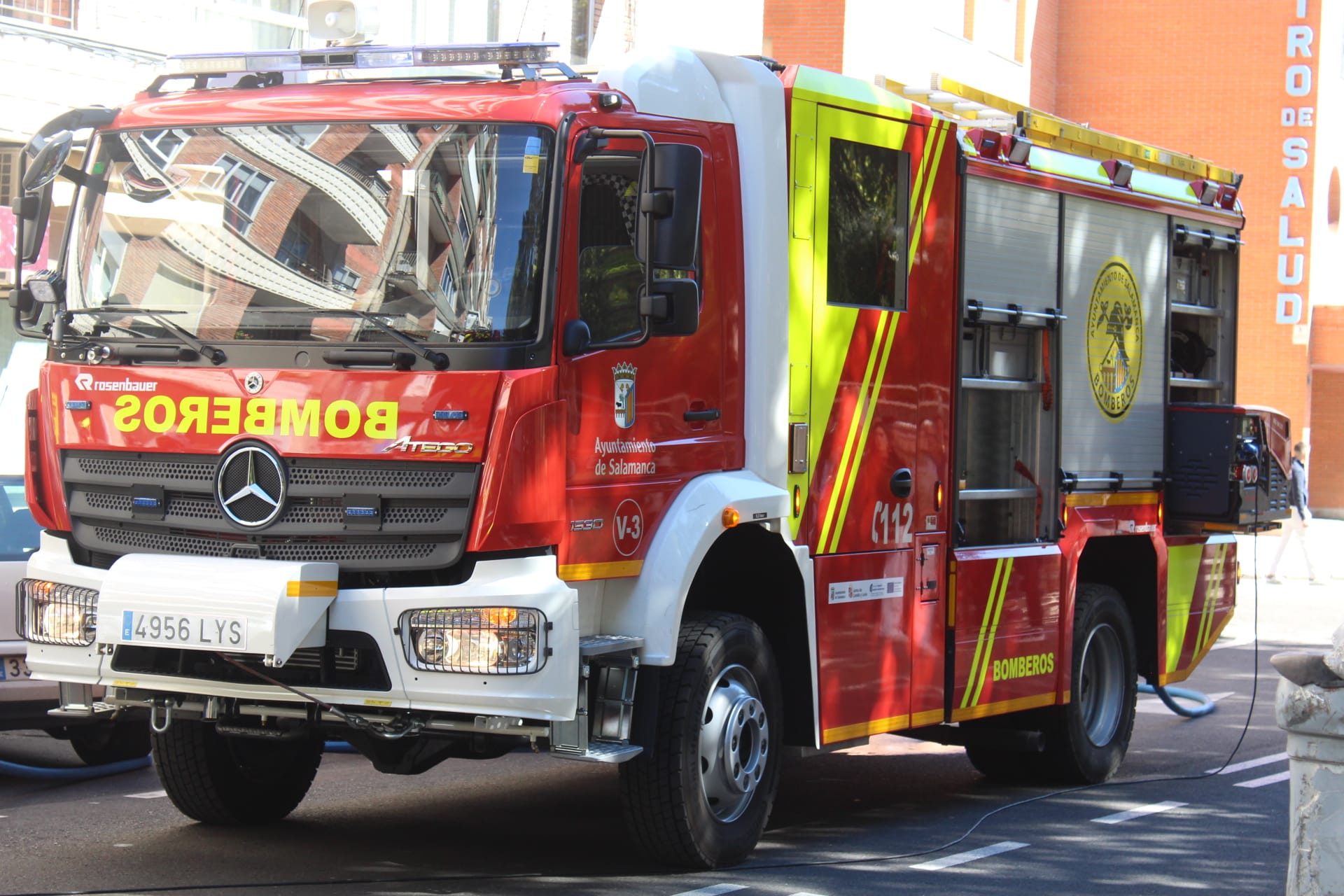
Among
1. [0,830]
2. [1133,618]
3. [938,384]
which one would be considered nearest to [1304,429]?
[1133,618]

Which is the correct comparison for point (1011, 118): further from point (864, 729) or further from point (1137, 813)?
point (1137, 813)

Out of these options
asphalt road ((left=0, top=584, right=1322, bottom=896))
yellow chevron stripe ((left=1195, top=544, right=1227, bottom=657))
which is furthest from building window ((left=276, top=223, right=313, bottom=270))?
yellow chevron stripe ((left=1195, top=544, right=1227, bottom=657))

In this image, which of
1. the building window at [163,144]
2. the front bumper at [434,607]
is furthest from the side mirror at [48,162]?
the front bumper at [434,607]

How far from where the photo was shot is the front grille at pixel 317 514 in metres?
6.45

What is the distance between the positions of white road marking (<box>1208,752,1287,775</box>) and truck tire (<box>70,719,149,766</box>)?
18.9 feet

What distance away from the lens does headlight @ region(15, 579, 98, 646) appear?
22.5 ft

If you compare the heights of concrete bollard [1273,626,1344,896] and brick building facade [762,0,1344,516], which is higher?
brick building facade [762,0,1344,516]

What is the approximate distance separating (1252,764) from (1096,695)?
1.09m

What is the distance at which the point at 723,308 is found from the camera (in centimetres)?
744

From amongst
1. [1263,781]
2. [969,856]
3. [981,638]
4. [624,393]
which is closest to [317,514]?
[624,393]

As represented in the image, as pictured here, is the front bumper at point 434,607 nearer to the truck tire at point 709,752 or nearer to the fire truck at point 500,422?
the fire truck at point 500,422

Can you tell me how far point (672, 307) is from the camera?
6.83 meters

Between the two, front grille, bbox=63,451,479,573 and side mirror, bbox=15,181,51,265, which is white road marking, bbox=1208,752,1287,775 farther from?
side mirror, bbox=15,181,51,265

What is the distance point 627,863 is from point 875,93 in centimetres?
349
